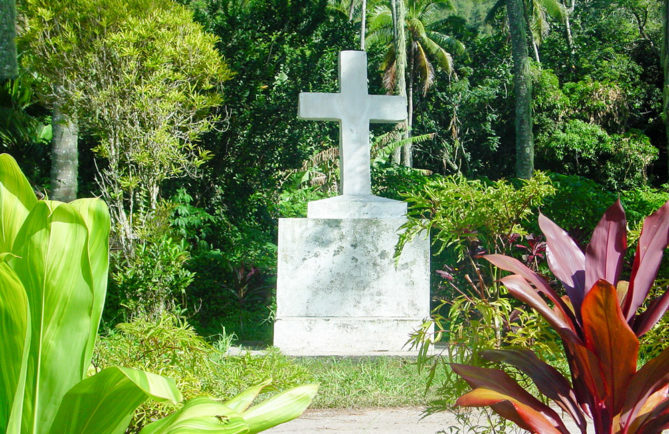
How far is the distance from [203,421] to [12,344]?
56 cm

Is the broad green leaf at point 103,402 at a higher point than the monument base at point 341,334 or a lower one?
higher

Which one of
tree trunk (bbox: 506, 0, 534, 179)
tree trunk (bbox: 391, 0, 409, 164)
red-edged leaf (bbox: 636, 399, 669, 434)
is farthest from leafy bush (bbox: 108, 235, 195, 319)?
tree trunk (bbox: 391, 0, 409, 164)

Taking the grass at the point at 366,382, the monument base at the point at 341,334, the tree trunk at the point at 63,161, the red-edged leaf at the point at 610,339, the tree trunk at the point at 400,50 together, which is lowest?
the grass at the point at 366,382

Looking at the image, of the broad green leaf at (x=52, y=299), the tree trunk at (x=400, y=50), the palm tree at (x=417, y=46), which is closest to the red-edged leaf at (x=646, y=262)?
the broad green leaf at (x=52, y=299)

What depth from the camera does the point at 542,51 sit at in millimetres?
24047

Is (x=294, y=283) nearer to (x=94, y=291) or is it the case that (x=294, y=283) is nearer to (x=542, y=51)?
(x=94, y=291)

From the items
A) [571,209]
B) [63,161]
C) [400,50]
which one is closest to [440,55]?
[400,50]

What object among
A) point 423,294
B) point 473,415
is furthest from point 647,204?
point 473,415

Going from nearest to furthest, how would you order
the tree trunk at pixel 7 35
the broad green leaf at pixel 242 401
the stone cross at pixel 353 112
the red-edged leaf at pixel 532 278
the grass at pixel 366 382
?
the broad green leaf at pixel 242 401 < the red-edged leaf at pixel 532 278 < the grass at pixel 366 382 < the stone cross at pixel 353 112 < the tree trunk at pixel 7 35

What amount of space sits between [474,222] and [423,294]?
→ 292 centimetres

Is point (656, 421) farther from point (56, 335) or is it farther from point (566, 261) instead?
point (56, 335)

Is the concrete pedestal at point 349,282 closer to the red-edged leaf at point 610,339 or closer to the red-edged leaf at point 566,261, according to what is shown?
the red-edged leaf at point 566,261

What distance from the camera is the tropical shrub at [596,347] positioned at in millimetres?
2029

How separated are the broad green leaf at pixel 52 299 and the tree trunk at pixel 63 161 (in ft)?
24.7
